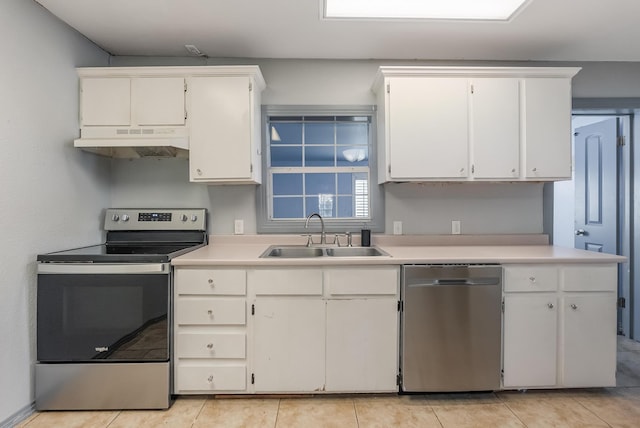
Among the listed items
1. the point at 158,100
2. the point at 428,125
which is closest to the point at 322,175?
the point at 428,125

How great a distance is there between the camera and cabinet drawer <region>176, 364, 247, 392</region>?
198 cm

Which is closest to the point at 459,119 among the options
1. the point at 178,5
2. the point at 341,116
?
the point at 341,116

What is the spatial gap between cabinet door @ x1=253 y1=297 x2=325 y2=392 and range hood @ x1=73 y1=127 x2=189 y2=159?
1.25 m

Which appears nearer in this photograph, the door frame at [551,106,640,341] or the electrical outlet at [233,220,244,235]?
the electrical outlet at [233,220,244,235]

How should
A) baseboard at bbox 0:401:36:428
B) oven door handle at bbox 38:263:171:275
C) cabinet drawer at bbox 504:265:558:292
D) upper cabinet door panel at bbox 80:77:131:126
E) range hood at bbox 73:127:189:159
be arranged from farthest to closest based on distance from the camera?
upper cabinet door panel at bbox 80:77:131:126
range hood at bbox 73:127:189:159
cabinet drawer at bbox 504:265:558:292
oven door handle at bbox 38:263:171:275
baseboard at bbox 0:401:36:428

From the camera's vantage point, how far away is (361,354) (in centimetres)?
200

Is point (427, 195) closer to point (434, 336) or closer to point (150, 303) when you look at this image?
point (434, 336)

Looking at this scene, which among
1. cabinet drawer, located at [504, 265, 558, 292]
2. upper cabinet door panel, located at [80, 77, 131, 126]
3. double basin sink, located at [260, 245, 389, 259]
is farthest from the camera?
double basin sink, located at [260, 245, 389, 259]

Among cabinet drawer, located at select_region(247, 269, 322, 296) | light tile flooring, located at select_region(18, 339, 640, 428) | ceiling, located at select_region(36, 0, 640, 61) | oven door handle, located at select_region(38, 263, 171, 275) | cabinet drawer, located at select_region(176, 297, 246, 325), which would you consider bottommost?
light tile flooring, located at select_region(18, 339, 640, 428)

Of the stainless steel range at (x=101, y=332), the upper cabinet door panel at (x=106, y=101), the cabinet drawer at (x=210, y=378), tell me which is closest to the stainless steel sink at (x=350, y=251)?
the cabinet drawer at (x=210, y=378)

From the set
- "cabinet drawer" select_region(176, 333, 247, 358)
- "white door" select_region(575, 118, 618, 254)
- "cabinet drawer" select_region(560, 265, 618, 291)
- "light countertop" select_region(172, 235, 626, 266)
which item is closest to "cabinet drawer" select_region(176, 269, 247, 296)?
"light countertop" select_region(172, 235, 626, 266)

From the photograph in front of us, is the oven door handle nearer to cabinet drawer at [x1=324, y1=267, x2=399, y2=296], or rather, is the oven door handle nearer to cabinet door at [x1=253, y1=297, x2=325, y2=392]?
cabinet door at [x1=253, y1=297, x2=325, y2=392]

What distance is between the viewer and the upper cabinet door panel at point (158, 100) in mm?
2303

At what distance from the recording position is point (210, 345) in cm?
198
